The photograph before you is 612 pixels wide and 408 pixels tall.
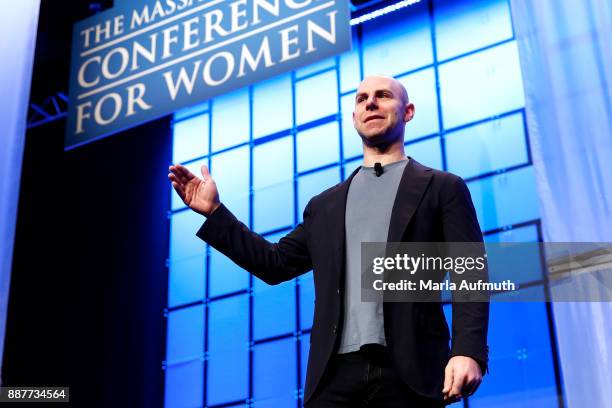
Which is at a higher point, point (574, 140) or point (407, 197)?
point (574, 140)

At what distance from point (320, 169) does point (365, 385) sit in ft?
10.2

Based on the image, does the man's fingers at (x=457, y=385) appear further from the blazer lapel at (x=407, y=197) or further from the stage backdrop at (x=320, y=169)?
the stage backdrop at (x=320, y=169)

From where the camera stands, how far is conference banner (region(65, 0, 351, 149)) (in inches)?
125

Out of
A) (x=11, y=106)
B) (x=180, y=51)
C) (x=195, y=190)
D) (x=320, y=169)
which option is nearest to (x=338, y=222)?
Result: (x=195, y=190)

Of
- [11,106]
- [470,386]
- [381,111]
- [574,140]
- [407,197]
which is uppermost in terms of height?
[11,106]

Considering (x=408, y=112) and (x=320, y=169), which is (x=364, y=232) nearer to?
(x=408, y=112)

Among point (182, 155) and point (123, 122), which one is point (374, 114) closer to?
point (123, 122)

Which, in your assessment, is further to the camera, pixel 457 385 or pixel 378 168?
pixel 378 168

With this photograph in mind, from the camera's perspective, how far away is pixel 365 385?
1.69m

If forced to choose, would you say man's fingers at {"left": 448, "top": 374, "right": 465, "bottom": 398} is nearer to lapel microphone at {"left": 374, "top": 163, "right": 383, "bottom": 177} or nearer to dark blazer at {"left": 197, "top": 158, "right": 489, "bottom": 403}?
dark blazer at {"left": 197, "top": 158, "right": 489, "bottom": 403}

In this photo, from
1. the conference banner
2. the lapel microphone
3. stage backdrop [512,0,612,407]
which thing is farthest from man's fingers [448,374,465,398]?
the conference banner

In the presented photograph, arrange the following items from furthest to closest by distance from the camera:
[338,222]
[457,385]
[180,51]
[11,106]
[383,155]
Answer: [11,106] → [180,51] → [383,155] → [338,222] → [457,385]

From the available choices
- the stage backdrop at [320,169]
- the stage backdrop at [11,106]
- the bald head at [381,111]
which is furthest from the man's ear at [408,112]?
the stage backdrop at [320,169]

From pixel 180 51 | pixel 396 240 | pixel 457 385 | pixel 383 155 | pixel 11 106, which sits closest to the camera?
pixel 457 385
